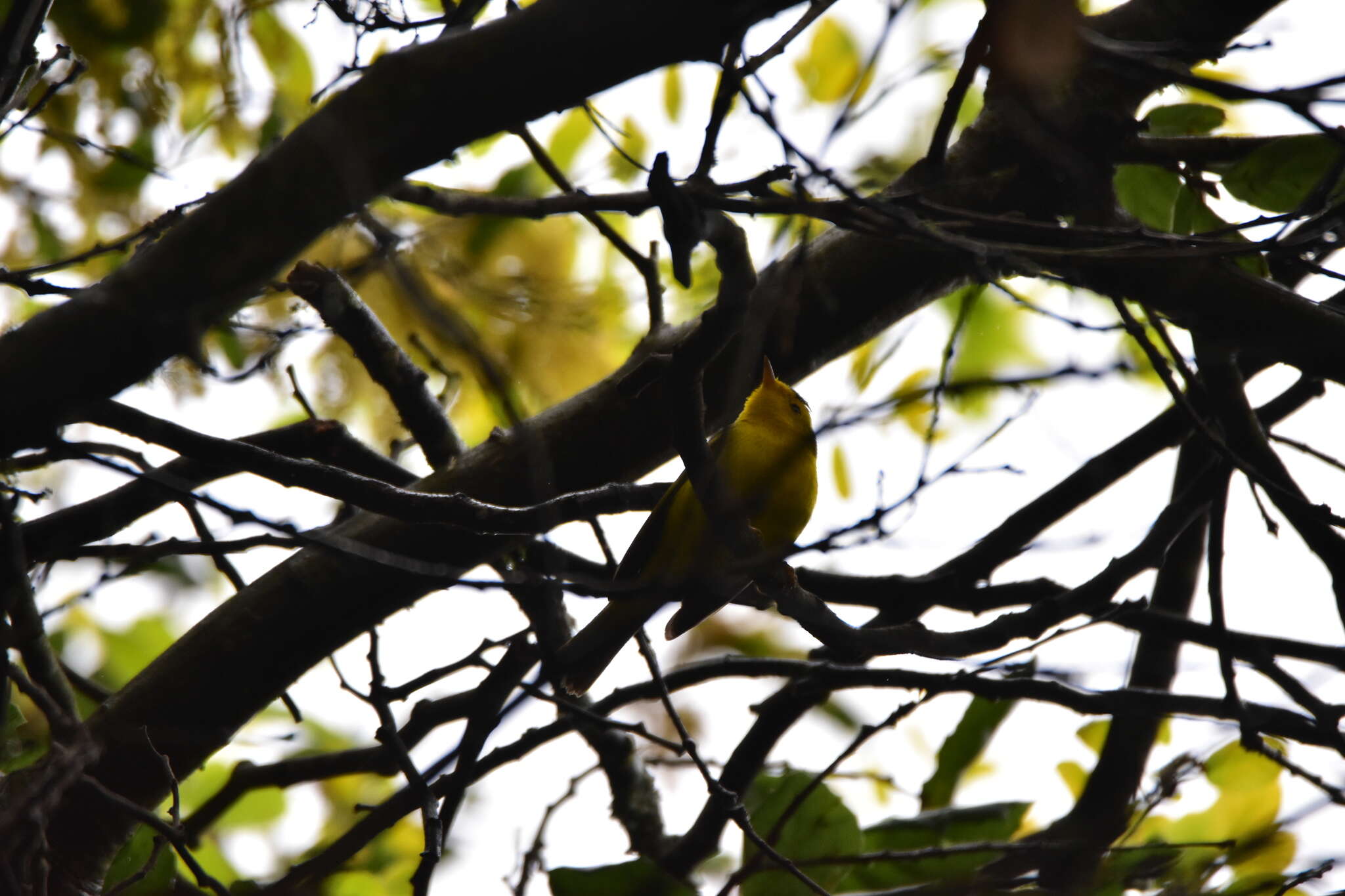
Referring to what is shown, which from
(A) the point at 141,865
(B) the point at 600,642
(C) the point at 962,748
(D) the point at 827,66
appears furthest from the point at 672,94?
(A) the point at 141,865

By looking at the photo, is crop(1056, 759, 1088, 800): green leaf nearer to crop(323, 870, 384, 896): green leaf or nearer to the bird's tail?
the bird's tail

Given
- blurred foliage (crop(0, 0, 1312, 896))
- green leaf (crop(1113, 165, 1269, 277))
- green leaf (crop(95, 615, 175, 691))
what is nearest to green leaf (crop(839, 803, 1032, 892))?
blurred foliage (crop(0, 0, 1312, 896))

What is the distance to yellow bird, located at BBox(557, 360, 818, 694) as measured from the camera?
311cm

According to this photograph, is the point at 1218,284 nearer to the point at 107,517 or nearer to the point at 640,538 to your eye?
the point at 640,538

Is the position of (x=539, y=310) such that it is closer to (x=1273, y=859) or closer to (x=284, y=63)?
(x=284, y=63)

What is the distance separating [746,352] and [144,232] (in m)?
1.72

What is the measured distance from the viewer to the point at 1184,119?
2.72m

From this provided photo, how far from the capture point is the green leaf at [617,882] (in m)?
2.62

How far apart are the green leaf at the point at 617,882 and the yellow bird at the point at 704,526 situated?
0.52 m

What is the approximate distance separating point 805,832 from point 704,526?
0.94m

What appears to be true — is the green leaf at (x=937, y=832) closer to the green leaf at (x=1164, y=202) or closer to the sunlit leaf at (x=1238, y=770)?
the sunlit leaf at (x=1238, y=770)


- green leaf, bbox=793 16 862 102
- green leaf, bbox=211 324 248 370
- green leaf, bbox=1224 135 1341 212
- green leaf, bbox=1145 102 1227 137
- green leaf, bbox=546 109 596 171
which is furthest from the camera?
green leaf, bbox=546 109 596 171

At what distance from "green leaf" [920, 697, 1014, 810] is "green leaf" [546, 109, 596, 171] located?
101 inches

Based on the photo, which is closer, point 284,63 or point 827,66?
point 827,66
